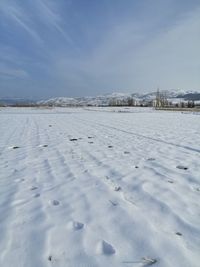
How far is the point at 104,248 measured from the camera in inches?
92.7

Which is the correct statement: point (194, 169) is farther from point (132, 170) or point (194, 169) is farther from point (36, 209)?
point (36, 209)

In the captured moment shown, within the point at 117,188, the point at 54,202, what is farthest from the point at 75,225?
the point at 117,188

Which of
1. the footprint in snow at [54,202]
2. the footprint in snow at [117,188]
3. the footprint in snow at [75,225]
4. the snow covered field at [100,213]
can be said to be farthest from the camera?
the footprint in snow at [117,188]

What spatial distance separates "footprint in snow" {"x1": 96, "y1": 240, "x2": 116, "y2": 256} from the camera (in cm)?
229

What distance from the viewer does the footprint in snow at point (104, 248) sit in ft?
7.53

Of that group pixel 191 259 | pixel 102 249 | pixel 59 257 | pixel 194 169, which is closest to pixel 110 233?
pixel 102 249

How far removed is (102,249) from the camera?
234 cm

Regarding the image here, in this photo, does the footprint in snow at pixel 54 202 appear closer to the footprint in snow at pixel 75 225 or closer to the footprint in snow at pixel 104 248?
the footprint in snow at pixel 75 225

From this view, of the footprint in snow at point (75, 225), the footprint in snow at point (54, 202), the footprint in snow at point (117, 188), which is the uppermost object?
the footprint in snow at point (117, 188)

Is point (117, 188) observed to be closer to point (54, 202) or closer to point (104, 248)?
point (54, 202)

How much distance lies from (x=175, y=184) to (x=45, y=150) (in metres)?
4.53

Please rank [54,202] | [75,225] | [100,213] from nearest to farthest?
[75,225] → [100,213] → [54,202]

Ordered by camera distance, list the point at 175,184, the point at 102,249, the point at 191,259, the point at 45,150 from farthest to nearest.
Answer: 1. the point at 45,150
2. the point at 175,184
3. the point at 102,249
4. the point at 191,259

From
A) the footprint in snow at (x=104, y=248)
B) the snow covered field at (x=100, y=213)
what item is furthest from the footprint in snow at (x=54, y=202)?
the footprint in snow at (x=104, y=248)
